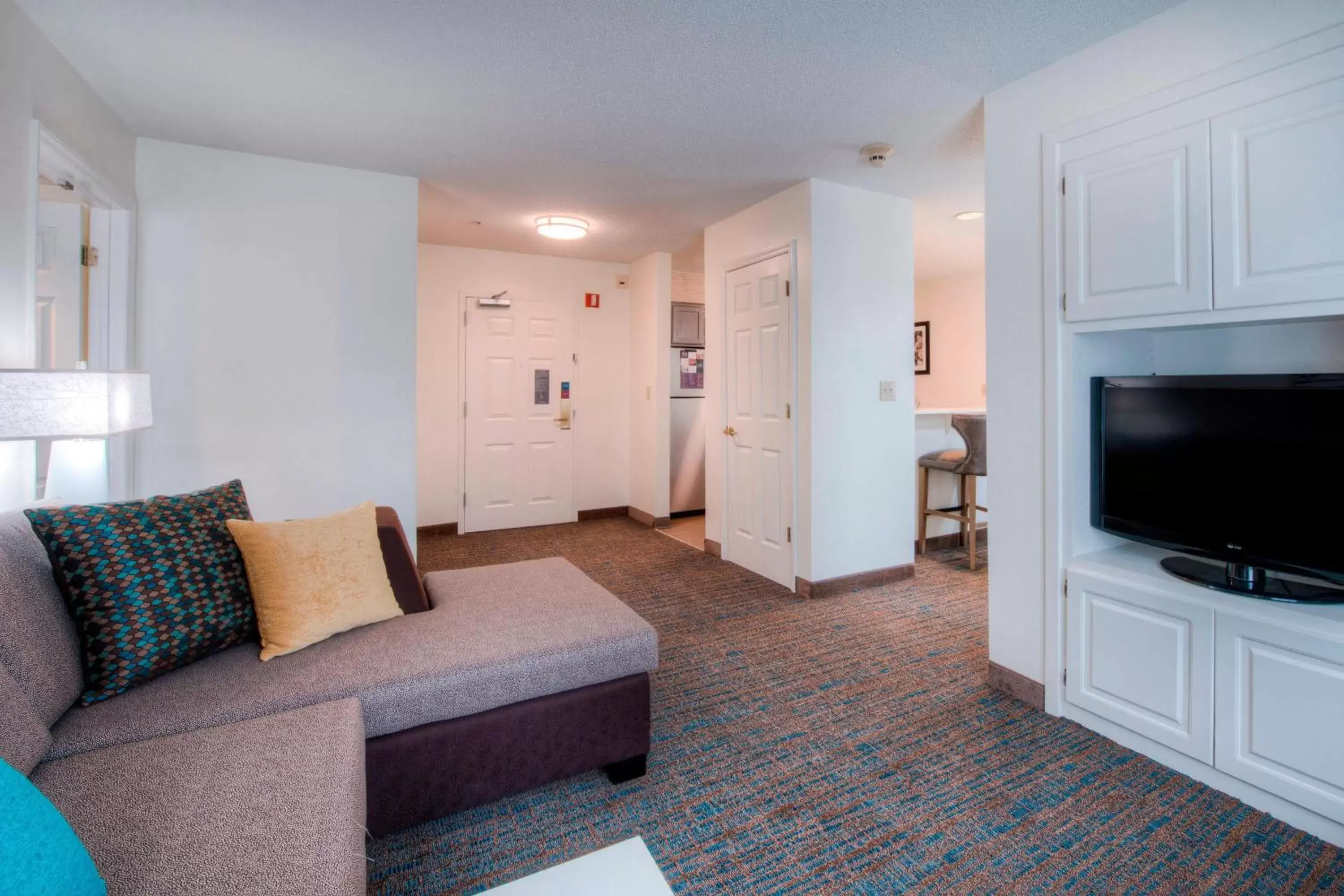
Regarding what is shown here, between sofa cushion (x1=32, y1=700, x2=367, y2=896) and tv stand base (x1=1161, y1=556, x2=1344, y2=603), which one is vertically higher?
tv stand base (x1=1161, y1=556, x2=1344, y2=603)

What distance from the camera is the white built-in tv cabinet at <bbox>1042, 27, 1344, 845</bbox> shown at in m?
1.66

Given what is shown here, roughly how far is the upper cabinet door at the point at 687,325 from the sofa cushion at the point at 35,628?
4.77 metres

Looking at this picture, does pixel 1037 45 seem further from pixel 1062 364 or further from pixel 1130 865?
pixel 1130 865

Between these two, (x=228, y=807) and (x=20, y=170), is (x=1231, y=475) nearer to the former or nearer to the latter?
(x=228, y=807)

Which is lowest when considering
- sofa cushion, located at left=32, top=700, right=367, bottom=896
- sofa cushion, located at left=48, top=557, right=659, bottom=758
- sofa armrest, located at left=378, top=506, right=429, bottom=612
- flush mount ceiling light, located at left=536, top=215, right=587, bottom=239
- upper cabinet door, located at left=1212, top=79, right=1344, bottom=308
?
sofa cushion, located at left=32, top=700, right=367, bottom=896

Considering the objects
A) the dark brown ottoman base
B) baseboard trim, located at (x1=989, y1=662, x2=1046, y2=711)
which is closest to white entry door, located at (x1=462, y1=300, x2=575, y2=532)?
the dark brown ottoman base

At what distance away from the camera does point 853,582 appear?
3.78 m

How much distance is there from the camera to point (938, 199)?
398 cm

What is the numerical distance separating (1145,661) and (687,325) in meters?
4.54

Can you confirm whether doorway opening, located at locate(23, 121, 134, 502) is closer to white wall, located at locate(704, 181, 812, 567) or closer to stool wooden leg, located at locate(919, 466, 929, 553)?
white wall, located at locate(704, 181, 812, 567)

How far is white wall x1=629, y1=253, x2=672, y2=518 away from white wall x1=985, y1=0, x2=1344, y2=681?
10.8 ft

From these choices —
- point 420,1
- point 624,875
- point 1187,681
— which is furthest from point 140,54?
point 1187,681

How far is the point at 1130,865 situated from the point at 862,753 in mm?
733

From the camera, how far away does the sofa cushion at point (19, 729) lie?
114 centimetres
